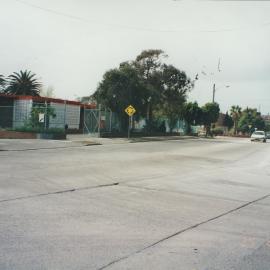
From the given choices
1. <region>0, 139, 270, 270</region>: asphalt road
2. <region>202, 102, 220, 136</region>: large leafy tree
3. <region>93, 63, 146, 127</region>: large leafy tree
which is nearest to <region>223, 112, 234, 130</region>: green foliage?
<region>202, 102, 220, 136</region>: large leafy tree

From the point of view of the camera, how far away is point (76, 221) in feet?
24.0

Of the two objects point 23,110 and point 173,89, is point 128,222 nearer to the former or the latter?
point 23,110

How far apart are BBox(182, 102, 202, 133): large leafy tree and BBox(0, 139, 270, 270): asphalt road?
5043 centimetres

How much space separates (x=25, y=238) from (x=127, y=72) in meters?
38.0

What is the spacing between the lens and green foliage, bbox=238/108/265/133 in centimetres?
11164

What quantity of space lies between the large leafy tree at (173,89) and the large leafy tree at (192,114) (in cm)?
1126

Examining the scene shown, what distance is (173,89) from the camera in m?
51.3

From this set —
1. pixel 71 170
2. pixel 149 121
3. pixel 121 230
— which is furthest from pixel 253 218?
pixel 149 121

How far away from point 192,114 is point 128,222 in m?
57.9

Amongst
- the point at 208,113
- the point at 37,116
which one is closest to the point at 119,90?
the point at 37,116

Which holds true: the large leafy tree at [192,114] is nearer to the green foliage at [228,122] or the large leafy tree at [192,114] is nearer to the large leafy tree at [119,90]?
the large leafy tree at [119,90]

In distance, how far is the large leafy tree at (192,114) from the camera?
211ft

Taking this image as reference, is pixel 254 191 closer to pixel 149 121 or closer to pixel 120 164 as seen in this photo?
pixel 120 164

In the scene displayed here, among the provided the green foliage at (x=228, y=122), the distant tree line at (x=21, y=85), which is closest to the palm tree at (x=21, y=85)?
the distant tree line at (x=21, y=85)
